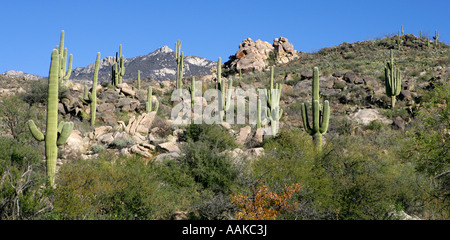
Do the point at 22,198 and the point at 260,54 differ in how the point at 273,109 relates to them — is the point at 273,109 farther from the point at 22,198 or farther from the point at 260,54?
the point at 260,54

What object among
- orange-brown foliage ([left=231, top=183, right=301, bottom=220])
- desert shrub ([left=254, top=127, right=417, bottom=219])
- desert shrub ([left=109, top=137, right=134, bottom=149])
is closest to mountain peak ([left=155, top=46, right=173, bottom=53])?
desert shrub ([left=109, top=137, right=134, bottom=149])

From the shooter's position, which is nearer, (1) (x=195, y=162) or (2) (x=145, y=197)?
(2) (x=145, y=197)

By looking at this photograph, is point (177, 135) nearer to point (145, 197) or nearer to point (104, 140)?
point (104, 140)

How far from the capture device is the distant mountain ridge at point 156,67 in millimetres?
74213

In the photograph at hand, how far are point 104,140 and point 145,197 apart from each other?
8652 mm

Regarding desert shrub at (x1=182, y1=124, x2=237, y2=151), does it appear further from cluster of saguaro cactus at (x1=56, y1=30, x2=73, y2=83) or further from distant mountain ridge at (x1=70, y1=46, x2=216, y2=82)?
distant mountain ridge at (x1=70, y1=46, x2=216, y2=82)

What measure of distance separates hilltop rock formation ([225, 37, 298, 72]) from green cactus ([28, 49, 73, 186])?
3590 centimetres

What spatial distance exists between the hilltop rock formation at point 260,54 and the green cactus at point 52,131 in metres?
35.9

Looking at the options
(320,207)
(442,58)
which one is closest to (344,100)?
(442,58)

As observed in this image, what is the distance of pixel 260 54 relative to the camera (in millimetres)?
50469

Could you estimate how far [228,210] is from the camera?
9859mm

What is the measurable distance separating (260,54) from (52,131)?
4090cm

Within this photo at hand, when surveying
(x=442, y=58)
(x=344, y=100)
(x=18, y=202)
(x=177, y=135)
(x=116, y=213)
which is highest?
(x=442, y=58)

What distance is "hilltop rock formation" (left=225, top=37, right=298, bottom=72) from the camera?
48.0 m
